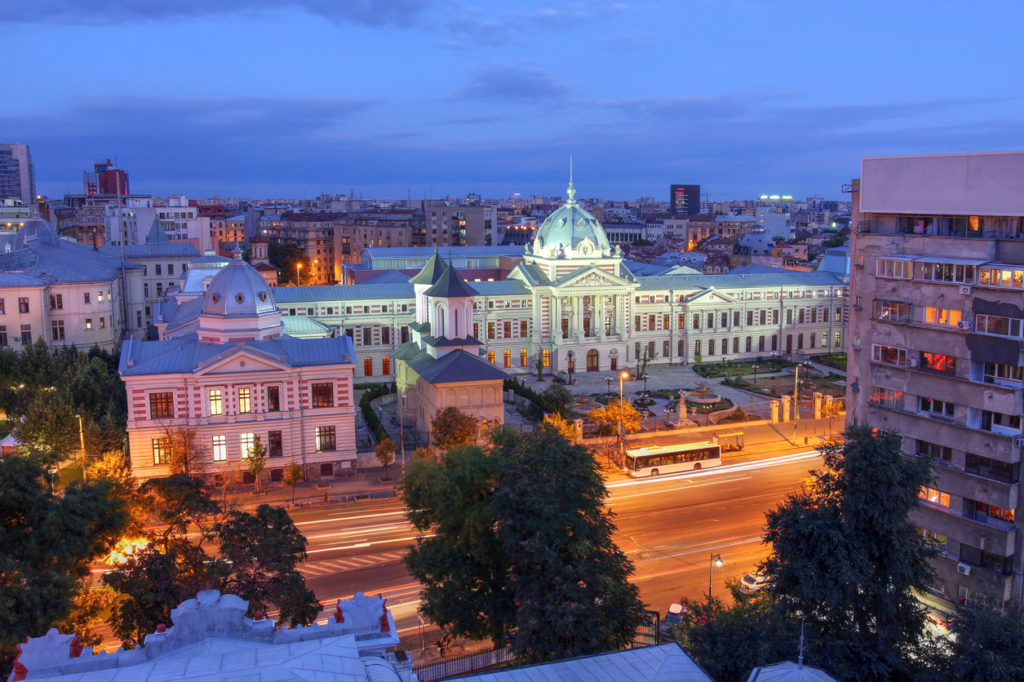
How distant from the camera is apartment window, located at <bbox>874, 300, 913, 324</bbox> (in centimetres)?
3684

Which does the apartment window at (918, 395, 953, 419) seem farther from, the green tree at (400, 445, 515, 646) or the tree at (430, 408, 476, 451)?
the tree at (430, 408, 476, 451)

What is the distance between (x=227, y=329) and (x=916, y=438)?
131 ft

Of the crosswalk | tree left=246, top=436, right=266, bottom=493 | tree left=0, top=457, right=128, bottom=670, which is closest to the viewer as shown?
tree left=0, top=457, right=128, bottom=670

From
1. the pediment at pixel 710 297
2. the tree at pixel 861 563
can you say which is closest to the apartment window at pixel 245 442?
the tree at pixel 861 563

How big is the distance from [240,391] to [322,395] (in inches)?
196

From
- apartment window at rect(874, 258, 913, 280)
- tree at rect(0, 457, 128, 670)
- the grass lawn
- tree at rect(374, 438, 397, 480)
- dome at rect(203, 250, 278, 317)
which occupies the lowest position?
the grass lawn

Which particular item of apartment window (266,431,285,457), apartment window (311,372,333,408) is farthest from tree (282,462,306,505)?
apartment window (311,372,333,408)

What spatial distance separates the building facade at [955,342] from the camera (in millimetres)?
32906

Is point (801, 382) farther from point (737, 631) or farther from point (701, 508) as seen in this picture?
point (737, 631)

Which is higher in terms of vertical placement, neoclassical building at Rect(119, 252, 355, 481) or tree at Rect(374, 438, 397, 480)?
neoclassical building at Rect(119, 252, 355, 481)

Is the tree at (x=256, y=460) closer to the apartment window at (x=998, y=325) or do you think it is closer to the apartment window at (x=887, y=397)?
the apartment window at (x=887, y=397)

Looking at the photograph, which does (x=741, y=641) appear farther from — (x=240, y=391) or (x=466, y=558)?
(x=240, y=391)

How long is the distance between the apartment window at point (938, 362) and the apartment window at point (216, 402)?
1521 inches

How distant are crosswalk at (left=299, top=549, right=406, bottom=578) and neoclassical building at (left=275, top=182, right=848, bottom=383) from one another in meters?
39.9
